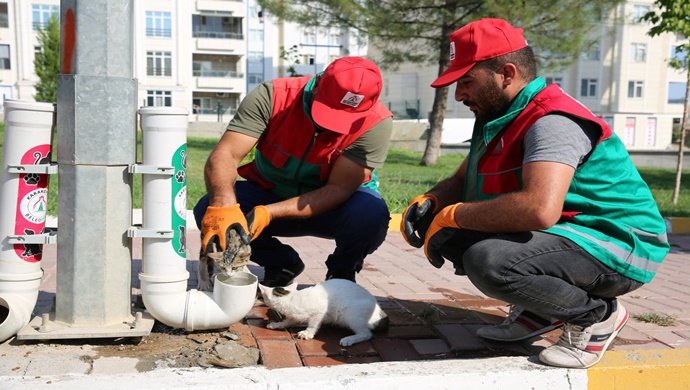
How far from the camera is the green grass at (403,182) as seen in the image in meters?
7.68

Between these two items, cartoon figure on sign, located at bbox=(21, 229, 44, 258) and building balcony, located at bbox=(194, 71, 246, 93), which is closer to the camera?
cartoon figure on sign, located at bbox=(21, 229, 44, 258)

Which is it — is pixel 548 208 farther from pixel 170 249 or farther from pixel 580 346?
pixel 170 249

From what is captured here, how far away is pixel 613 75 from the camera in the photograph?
4422 cm

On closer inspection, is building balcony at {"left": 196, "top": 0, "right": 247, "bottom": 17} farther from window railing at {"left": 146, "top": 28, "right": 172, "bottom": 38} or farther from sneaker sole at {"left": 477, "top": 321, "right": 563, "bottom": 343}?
sneaker sole at {"left": 477, "top": 321, "right": 563, "bottom": 343}

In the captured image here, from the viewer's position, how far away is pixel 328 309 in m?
3.03

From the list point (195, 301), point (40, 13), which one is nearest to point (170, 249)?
point (195, 301)

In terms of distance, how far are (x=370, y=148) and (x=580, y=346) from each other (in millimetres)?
1393

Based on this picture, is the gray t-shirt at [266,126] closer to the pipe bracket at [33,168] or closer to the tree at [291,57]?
the pipe bracket at [33,168]

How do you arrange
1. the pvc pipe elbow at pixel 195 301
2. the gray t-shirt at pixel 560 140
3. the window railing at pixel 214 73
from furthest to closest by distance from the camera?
the window railing at pixel 214 73 < the pvc pipe elbow at pixel 195 301 < the gray t-shirt at pixel 560 140

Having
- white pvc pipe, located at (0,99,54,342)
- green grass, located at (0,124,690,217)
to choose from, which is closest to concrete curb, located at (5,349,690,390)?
white pvc pipe, located at (0,99,54,342)

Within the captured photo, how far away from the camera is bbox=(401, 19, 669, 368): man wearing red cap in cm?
249

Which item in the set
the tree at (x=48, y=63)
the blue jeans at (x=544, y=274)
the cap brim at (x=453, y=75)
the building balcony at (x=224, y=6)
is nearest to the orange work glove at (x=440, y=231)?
the blue jeans at (x=544, y=274)

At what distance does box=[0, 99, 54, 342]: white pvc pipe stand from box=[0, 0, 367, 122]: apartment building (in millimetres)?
38396

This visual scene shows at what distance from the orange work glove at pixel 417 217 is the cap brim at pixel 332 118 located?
1.62 ft
